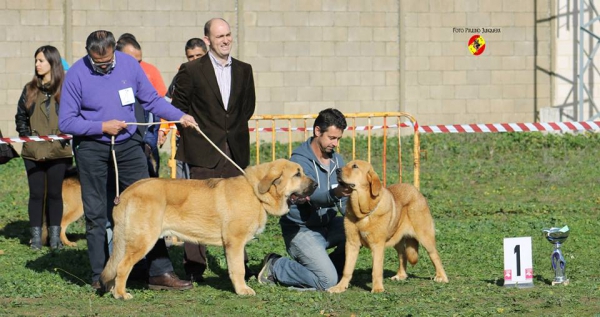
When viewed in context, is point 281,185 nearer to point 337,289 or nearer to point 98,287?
point 337,289

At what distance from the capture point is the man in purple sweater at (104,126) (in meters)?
7.14

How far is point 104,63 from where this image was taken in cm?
714

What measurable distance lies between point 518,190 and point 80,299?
7650 millimetres

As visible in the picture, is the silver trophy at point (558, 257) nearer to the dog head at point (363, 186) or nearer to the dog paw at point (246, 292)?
the dog head at point (363, 186)

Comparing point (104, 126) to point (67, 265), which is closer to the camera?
point (104, 126)

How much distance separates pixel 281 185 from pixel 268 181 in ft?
0.35

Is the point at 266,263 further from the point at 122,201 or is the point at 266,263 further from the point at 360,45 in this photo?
the point at 360,45

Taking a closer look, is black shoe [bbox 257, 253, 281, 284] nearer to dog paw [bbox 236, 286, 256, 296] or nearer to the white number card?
dog paw [bbox 236, 286, 256, 296]

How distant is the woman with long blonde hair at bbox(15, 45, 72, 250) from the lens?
9.48 m

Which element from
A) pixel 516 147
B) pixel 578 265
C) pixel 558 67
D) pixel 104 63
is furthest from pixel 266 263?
pixel 558 67

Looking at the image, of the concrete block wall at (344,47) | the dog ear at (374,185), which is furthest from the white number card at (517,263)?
the concrete block wall at (344,47)

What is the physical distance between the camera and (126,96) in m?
7.29

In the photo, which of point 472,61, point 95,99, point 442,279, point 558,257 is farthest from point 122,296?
point 472,61

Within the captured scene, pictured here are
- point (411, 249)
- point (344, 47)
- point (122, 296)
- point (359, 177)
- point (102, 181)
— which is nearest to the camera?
point (122, 296)
